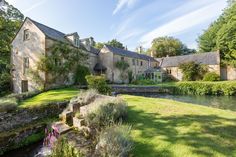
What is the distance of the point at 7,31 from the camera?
75.9 feet

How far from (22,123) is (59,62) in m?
13.5

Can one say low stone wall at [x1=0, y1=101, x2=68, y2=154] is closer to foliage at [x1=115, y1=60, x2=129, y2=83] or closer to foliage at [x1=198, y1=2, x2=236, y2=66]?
foliage at [x1=115, y1=60, x2=129, y2=83]

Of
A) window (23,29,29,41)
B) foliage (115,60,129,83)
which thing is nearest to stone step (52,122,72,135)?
window (23,29,29,41)

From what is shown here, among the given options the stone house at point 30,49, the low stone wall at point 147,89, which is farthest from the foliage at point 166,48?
the stone house at point 30,49

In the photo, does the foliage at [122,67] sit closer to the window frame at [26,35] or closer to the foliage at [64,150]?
the window frame at [26,35]

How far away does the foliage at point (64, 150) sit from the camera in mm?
5351

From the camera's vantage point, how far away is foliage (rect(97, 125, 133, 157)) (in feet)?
14.3

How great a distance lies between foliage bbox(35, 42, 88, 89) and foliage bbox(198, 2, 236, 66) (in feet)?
103

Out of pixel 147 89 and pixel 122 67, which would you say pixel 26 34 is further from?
pixel 147 89

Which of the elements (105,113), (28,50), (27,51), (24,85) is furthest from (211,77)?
(105,113)

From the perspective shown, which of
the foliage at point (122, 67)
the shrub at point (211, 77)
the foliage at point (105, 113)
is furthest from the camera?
the shrub at point (211, 77)

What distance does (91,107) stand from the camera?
715 cm

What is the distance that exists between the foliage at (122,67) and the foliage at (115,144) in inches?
1140

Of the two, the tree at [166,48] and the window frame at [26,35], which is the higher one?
the tree at [166,48]
